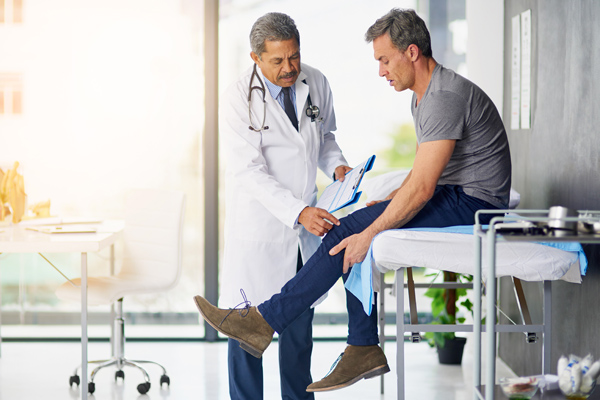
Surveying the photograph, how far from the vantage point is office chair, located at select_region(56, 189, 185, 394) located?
117 inches

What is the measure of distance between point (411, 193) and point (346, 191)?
0.81 feet

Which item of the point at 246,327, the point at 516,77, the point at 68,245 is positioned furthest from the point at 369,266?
the point at 516,77

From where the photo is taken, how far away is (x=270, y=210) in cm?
230

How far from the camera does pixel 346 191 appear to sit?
2.18 meters

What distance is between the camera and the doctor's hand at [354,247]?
2055 mm

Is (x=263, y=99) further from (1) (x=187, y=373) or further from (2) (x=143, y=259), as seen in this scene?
(1) (x=187, y=373)

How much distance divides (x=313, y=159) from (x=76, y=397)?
Result: 149 centimetres

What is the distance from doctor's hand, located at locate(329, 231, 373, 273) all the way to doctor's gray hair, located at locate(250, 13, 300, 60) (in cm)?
73

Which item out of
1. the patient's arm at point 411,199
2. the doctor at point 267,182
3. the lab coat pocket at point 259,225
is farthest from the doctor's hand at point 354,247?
the lab coat pocket at point 259,225

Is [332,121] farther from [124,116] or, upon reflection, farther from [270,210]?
[124,116]

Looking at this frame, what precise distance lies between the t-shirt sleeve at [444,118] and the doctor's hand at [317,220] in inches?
15.5

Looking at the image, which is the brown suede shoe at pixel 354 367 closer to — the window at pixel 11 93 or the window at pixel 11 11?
the window at pixel 11 93

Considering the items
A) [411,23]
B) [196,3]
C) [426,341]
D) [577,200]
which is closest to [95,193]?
[196,3]

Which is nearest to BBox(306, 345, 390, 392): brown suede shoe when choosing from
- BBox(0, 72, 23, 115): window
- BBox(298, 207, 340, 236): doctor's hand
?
BBox(298, 207, 340, 236): doctor's hand
